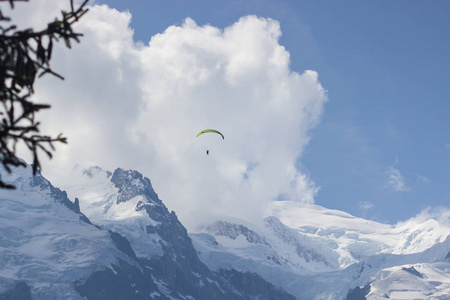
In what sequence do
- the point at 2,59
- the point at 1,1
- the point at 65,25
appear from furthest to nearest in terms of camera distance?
the point at 65,25, the point at 2,59, the point at 1,1

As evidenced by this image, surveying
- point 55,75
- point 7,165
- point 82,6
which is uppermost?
point 82,6

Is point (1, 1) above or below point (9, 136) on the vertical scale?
above

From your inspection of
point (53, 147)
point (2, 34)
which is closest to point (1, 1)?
point (2, 34)

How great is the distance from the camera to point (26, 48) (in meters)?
9.52

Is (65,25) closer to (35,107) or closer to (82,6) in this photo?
(82,6)

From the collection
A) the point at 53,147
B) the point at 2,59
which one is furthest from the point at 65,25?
the point at 53,147

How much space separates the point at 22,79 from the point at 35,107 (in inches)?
27.1

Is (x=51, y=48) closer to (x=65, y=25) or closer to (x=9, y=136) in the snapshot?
(x=65, y=25)

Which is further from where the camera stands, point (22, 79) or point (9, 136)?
point (22, 79)

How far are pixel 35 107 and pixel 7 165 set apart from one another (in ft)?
2.74

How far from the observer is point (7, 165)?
9.09m

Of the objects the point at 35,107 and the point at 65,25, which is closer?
the point at 35,107

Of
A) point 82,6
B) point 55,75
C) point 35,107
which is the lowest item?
point 35,107

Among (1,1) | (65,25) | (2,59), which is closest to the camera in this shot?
(1,1)
